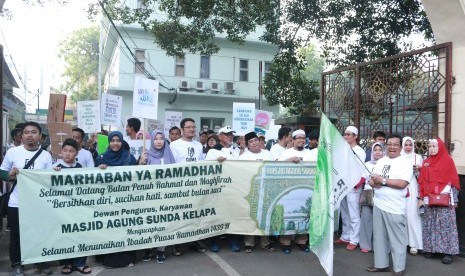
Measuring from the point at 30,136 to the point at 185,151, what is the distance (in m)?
2.06

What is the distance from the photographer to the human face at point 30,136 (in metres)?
4.76

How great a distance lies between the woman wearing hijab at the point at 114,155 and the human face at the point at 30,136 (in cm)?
76

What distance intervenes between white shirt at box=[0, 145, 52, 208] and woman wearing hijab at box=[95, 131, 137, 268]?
2.10ft

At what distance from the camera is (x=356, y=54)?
11.8 meters

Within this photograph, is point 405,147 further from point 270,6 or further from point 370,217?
point 270,6

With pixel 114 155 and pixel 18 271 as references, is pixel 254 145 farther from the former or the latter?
pixel 18 271

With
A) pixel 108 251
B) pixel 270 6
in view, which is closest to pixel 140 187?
pixel 108 251

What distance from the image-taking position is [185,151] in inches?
236

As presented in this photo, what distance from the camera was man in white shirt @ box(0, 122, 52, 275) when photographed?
467 cm

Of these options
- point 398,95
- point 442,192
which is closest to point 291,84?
point 398,95

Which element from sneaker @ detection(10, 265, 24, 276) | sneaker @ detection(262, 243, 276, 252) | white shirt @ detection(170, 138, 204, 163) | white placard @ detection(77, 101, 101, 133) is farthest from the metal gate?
sneaker @ detection(10, 265, 24, 276)

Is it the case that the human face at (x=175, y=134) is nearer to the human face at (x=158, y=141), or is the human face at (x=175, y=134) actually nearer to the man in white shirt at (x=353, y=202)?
the human face at (x=158, y=141)

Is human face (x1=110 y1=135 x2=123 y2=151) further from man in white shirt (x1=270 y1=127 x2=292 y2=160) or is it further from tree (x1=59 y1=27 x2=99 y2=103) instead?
tree (x1=59 y1=27 x2=99 y2=103)

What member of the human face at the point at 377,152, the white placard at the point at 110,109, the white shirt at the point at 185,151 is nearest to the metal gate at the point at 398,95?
the human face at the point at 377,152
